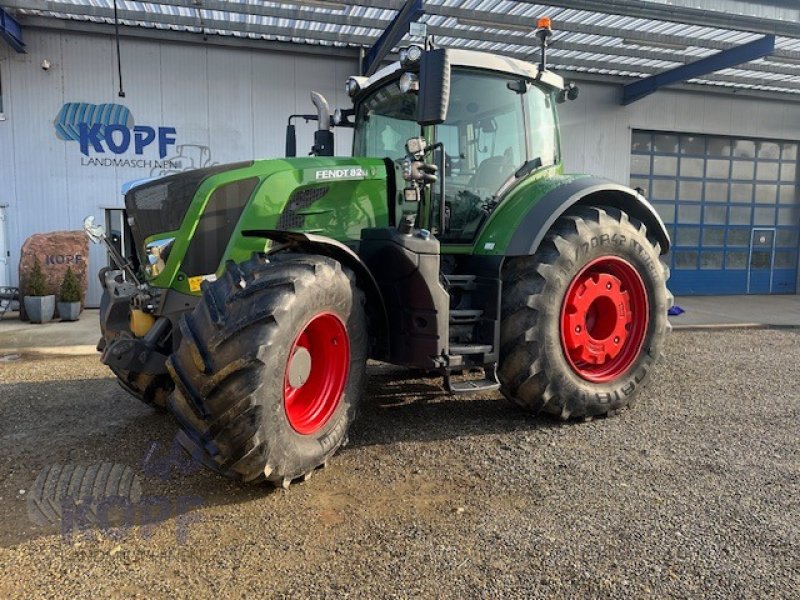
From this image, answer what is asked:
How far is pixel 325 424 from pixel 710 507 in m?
2.00

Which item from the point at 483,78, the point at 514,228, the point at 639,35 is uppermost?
the point at 639,35

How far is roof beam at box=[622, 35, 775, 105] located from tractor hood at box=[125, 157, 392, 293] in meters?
9.64

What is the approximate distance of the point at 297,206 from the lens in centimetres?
372

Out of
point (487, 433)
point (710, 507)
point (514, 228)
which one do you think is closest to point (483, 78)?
point (514, 228)

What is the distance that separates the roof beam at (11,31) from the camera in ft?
30.6

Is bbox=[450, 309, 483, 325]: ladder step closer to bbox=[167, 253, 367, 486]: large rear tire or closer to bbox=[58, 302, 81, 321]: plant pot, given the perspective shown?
bbox=[167, 253, 367, 486]: large rear tire

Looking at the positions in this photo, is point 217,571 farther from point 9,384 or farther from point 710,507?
point 9,384

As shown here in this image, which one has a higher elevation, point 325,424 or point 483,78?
point 483,78

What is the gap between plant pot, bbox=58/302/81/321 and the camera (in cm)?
964

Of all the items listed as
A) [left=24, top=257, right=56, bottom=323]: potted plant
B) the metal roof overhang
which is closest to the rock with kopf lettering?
A: [left=24, top=257, right=56, bottom=323]: potted plant

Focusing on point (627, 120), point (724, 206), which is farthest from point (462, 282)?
point (724, 206)

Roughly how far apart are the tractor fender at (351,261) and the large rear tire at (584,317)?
82 centimetres

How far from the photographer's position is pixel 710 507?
119 inches

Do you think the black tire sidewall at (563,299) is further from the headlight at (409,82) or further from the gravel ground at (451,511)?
the headlight at (409,82)
